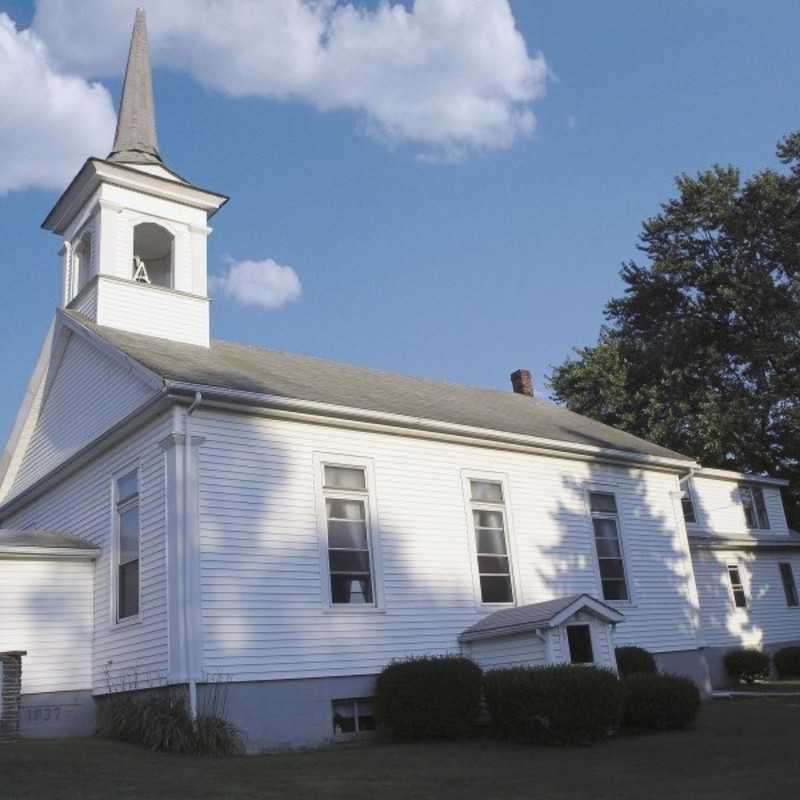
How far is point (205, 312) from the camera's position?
19.0 metres

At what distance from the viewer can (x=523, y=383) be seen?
91.5 feet

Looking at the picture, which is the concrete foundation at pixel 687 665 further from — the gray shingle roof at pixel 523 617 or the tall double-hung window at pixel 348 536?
the tall double-hung window at pixel 348 536

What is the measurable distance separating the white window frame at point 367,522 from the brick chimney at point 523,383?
12453 millimetres

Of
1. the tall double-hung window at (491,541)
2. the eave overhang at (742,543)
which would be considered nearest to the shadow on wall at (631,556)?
the tall double-hung window at (491,541)

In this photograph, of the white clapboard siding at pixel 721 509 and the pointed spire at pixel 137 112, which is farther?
the white clapboard siding at pixel 721 509

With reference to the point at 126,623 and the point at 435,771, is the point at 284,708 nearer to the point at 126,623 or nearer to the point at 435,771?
the point at 126,623

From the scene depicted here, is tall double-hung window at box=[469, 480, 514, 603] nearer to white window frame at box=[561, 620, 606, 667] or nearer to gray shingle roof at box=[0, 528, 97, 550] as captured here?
white window frame at box=[561, 620, 606, 667]

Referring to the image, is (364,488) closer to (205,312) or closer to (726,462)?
(205,312)

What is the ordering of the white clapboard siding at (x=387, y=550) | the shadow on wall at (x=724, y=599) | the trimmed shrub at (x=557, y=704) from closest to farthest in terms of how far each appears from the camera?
the trimmed shrub at (x=557, y=704) → the white clapboard siding at (x=387, y=550) → the shadow on wall at (x=724, y=599)

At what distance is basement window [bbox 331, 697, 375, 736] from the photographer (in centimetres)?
1435

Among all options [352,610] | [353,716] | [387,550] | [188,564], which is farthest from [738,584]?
[188,564]

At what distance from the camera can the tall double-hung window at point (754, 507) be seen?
99.1ft

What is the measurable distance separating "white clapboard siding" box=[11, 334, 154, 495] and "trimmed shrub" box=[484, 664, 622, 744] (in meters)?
7.25

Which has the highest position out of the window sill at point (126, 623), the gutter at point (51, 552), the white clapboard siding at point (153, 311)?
the white clapboard siding at point (153, 311)
